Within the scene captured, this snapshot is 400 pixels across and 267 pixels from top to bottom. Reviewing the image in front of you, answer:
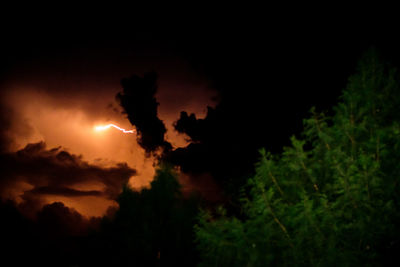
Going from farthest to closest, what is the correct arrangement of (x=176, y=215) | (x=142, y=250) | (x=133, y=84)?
1. (x=133, y=84)
2. (x=176, y=215)
3. (x=142, y=250)

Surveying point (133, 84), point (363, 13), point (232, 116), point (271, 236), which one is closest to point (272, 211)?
point (271, 236)

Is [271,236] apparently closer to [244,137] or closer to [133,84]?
[244,137]

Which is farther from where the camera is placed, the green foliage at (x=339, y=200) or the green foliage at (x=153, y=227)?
the green foliage at (x=153, y=227)

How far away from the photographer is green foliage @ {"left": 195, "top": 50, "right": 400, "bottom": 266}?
3.97 metres

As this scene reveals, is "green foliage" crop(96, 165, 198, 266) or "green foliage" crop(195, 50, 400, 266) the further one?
"green foliage" crop(96, 165, 198, 266)

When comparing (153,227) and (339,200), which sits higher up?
(153,227)

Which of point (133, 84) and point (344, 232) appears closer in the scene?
point (344, 232)

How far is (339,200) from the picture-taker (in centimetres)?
407

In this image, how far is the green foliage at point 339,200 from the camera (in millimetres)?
3969

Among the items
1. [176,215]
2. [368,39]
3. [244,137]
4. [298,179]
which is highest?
[368,39]

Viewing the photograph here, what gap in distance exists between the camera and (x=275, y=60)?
1165 cm

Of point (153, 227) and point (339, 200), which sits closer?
point (339, 200)

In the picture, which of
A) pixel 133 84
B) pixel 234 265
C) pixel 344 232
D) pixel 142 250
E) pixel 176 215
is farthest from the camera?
pixel 133 84

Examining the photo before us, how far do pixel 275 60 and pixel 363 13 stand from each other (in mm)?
3014
